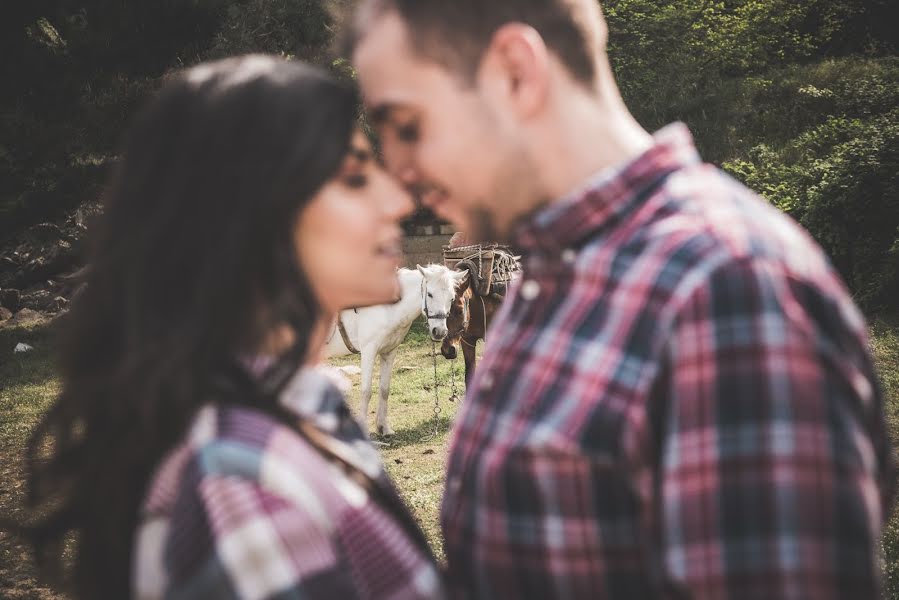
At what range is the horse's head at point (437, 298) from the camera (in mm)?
9148

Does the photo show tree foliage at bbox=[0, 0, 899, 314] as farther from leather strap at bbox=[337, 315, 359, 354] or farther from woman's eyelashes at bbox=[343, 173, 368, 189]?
leather strap at bbox=[337, 315, 359, 354]

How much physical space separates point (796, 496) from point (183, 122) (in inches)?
41.3

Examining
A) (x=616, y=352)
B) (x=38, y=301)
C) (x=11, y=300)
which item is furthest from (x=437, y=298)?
(x=38, y=301)

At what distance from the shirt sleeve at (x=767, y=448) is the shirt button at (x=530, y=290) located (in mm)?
334

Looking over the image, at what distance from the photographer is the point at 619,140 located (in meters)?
1.33

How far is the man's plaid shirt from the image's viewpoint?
89 centimetres

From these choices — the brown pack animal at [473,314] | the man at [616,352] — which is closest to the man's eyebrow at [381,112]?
the man at [616,352]

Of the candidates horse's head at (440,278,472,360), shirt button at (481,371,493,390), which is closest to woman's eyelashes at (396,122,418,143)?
shirt button at (481,371,493,390)

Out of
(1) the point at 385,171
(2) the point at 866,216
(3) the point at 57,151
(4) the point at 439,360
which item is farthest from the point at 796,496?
(2) the point at 866,216

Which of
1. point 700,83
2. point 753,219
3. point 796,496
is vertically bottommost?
point 796,496

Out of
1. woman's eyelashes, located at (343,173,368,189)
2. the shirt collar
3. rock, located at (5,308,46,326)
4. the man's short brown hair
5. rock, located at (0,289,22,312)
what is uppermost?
rock, located at (0,289,22,312)

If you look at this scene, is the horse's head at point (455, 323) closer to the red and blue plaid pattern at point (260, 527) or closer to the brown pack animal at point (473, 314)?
the brown pack animal at point (473, 314)

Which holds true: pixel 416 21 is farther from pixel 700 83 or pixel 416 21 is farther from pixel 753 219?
pixel 700 83

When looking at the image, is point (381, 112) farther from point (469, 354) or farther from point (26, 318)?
point (26, 318)
